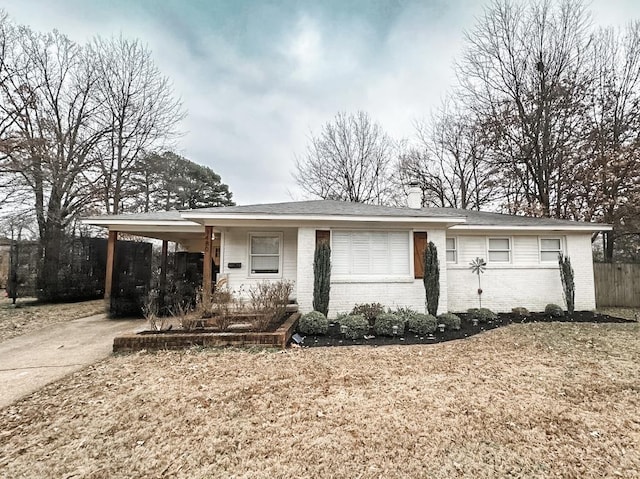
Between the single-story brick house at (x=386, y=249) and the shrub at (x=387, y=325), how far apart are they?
4.33 feet

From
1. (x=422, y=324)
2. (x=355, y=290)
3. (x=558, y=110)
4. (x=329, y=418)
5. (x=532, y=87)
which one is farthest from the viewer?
(x=532, y=87)

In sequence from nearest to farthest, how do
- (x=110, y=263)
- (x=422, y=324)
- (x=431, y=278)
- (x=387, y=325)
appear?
1. (x=387, y=325)
2. (x=422, y=324)
3. (x=431, y=278)
4. (x=110, y=263)

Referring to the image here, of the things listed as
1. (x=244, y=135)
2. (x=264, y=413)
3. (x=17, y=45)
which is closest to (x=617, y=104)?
Result: (x=244, y=135)

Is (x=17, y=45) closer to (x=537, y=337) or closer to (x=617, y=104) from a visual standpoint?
(x=537, y=337)

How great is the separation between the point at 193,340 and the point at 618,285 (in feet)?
48.1

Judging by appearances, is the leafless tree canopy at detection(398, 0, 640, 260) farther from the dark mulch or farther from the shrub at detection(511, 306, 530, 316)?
the shrub at detection(511, 306, 530, 316)

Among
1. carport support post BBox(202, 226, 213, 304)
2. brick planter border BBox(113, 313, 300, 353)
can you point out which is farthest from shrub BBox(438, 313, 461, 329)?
carport support post BBox(202, 226, 213, 304)

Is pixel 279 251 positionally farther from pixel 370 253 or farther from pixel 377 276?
pixel 377 276

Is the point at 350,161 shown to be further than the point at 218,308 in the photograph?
Yes

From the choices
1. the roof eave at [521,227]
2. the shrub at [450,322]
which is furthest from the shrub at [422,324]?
the roof eave at [521,227]

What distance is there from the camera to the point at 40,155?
471 inches

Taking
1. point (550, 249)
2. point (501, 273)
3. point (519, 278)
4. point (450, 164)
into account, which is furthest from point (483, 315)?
point (450, 164)

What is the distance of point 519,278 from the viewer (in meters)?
9.45

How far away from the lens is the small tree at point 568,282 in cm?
895
